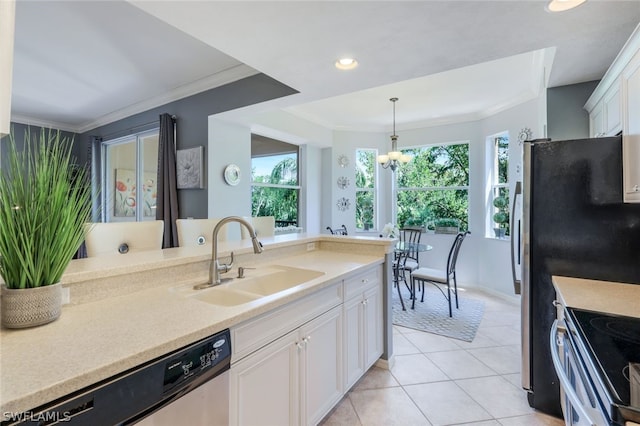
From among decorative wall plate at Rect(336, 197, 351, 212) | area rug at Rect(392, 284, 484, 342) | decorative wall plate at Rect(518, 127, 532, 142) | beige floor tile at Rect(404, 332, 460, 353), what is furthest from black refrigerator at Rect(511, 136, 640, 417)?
decorative wall plate at Rect(336, 197, 351, 212)

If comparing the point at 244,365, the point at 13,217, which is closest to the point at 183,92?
the point at 13,217

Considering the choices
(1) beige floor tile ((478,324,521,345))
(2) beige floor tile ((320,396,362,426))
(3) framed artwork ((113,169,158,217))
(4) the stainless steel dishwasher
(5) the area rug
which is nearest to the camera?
(4) the stainless steel dishwasher

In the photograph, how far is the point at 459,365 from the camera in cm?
260

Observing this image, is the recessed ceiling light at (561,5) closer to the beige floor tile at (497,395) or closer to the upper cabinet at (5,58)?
the upper cabinet at (5,58)

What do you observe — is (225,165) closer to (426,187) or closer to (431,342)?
(431,342)

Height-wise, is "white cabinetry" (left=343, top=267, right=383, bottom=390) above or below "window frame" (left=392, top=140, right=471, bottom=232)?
below

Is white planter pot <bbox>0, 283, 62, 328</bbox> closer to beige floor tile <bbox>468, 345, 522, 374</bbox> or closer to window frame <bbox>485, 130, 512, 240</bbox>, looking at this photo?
beige floor tile <bbox>468, 345, 522, 374</bbox>

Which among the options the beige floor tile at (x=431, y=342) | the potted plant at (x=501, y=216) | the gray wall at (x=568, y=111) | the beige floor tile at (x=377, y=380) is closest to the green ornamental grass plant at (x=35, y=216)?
the beige floor tile at (x=377, y=380)

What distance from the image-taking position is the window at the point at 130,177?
184 inches

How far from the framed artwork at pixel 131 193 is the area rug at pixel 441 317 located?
13.0ft

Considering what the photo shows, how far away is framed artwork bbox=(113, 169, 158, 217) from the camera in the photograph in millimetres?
4637

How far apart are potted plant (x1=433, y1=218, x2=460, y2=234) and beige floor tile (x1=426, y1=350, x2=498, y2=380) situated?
2785 millimetres

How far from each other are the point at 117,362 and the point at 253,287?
1.09 metres

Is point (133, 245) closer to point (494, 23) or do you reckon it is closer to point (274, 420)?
point (274, 420)
